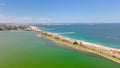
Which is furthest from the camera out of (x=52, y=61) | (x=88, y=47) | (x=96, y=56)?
(x=88, y=47)

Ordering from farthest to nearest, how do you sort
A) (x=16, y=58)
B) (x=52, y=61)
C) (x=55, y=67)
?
(x=16, y=58)
(x=52, y=61)
(x=55, y=67)

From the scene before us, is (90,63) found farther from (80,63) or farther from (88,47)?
(88,47)

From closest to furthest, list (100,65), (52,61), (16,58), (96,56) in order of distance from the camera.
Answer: (100,65)
(52,61)
(16,58)
(96,56)

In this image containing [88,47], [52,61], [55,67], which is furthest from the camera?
[88,47]

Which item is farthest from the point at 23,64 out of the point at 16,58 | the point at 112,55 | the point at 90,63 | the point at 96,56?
the point at 112,55

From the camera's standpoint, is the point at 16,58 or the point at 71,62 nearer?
the point at 71,62

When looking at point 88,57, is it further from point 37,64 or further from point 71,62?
point 37,64

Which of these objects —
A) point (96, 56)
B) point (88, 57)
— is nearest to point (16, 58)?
point (88, 57)

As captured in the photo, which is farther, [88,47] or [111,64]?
[88,47]
